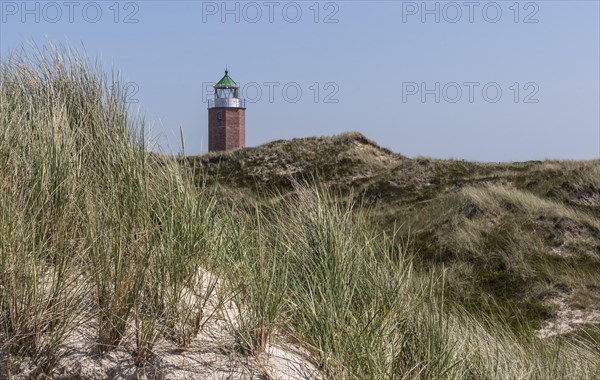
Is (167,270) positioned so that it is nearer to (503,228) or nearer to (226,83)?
(503,228)

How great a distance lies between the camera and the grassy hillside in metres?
9.27

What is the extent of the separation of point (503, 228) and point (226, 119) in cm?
3914

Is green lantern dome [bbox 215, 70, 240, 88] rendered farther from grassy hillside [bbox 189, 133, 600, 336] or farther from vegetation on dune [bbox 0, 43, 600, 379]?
vegetation on dune [bbox 0, 43, 600, 379]

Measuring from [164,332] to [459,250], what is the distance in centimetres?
790

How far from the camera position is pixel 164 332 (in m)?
3.97

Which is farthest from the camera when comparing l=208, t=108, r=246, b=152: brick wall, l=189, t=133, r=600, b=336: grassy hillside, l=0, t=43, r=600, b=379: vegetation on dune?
l=208, t=108, r=246, b=152: brick wall

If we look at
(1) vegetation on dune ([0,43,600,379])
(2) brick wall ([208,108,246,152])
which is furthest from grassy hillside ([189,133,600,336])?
(2) brick wall ([208,108,246,152])

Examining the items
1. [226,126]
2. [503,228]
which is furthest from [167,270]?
[226,126]

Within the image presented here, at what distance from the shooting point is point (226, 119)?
4962cm

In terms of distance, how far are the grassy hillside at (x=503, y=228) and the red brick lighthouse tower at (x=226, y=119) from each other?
29.6m

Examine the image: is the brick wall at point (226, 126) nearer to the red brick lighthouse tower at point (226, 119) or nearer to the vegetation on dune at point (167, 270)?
the red brick lighthouse tower at point (226, 119)

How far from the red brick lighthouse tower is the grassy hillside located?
1165 inches

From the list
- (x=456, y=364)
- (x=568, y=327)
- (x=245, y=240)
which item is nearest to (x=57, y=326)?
(x=245, y=240)

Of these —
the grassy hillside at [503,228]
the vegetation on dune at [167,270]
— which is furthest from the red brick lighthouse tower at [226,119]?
the vegetation on dune at [167,270]
